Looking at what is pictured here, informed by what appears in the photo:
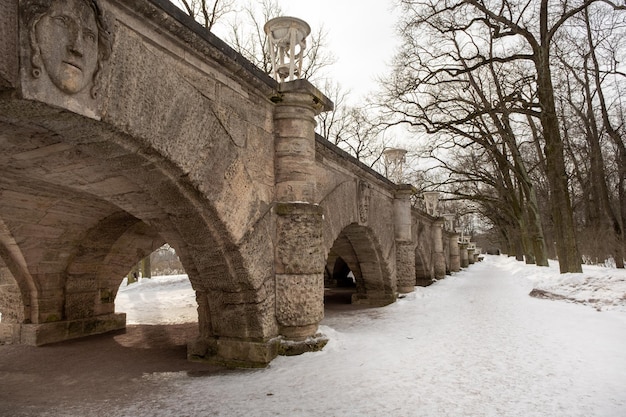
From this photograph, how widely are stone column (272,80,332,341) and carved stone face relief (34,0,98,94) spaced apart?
250 centimetres

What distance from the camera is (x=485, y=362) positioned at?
4.38 m

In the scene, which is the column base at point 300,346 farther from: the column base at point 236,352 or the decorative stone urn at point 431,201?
the decorative stone urn at point 431,201

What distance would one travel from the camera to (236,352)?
4.52 m

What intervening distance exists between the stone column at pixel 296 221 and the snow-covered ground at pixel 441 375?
0.50 meters

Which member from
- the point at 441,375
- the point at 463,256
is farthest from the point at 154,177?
the point at 463,256

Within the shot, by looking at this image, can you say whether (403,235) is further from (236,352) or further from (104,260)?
(236,352)

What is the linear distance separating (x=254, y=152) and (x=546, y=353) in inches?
144

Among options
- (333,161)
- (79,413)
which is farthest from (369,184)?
(79,413)

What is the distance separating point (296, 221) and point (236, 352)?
150 centimetres

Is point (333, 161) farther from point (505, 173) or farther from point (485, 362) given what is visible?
point (505, 173)

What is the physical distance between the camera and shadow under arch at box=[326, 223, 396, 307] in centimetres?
930

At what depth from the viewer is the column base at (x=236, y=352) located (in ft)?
14.6

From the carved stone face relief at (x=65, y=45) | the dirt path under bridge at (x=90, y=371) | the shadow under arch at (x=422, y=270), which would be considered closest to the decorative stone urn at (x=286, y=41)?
the carved stone face relief at (x=65, y=45)

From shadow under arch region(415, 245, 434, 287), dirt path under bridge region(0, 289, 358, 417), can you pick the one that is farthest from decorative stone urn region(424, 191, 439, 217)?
dirt path under bridge region(0, 289, 358, 417)
